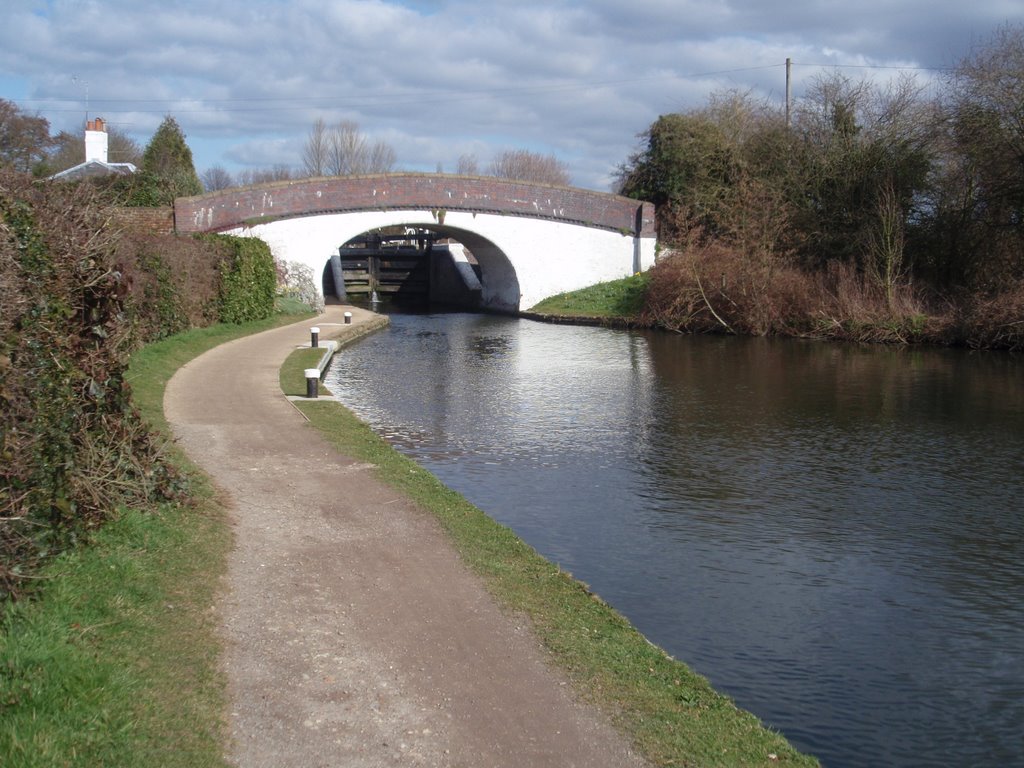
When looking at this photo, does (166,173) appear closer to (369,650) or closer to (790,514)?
(790,514)

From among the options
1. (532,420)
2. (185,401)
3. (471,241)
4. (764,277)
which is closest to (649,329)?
(764,277)

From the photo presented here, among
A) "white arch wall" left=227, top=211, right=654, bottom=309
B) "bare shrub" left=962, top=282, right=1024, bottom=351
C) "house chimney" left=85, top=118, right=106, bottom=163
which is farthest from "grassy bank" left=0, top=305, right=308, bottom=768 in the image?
"house chimney" left=85, top=118, right=106, bottom=163

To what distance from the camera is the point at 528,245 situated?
113ft

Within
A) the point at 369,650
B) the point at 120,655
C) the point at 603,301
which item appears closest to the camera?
the point at 120,655

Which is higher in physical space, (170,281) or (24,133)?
(24,133)

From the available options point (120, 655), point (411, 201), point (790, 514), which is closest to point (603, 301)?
point (411, 201)

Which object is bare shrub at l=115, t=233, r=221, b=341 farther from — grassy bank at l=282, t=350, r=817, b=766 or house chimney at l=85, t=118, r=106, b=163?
house chimney at l=85, t=118, r=106, b=163

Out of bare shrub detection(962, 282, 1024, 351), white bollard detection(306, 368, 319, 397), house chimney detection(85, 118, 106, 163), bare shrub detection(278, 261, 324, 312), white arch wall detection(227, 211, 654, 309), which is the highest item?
house chimney detection(85, 118, 106, 163)

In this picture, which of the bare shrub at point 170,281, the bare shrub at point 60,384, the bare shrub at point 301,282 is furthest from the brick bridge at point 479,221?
the bare shrub at point 60,384

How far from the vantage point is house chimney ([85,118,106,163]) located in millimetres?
34594

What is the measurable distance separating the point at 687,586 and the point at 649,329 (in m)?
22.6

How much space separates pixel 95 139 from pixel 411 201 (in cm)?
1152

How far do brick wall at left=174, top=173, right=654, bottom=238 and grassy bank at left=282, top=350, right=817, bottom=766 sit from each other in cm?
2322

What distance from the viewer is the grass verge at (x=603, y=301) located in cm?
3161
